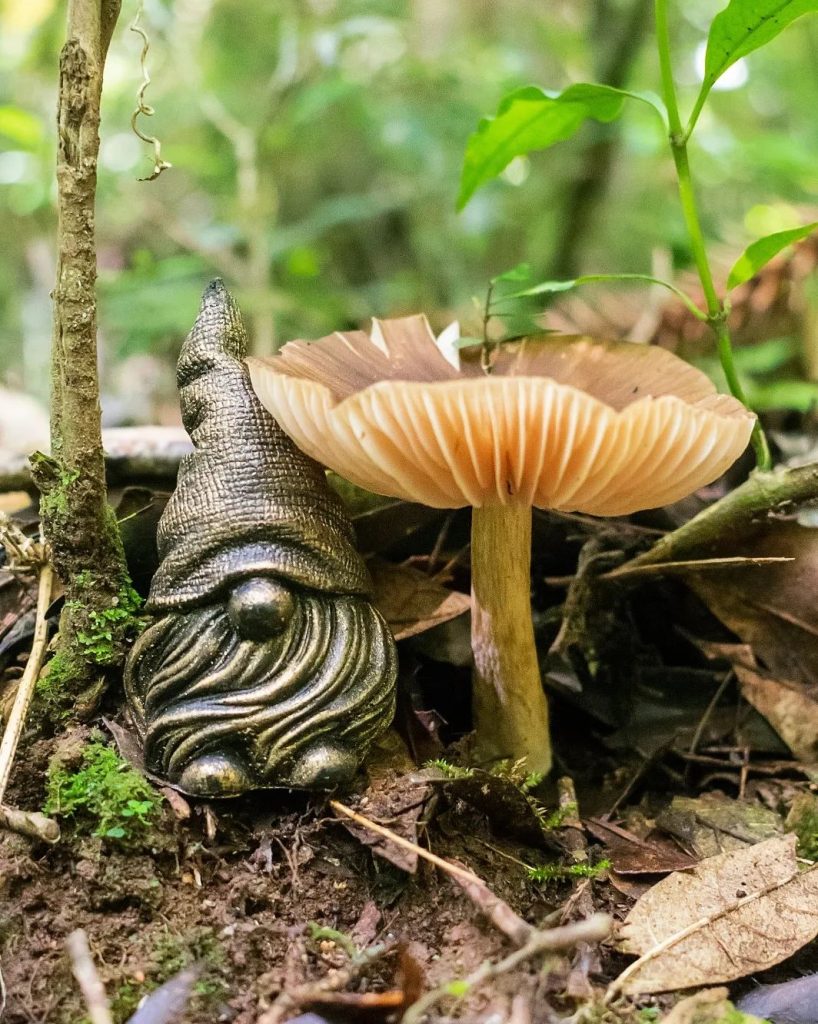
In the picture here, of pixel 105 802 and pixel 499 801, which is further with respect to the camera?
pixel 499 801

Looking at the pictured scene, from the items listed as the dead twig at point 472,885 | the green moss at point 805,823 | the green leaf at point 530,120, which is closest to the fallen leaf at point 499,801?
the dead twig at point 472,885

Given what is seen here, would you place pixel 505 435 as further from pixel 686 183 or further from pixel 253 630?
pixel 686 183

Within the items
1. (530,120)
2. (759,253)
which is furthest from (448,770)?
(530,120)

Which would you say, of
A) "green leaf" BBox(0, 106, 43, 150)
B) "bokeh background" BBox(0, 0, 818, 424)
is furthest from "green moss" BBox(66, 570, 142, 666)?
"green leaf" BBox(0, 106, 43, 150)

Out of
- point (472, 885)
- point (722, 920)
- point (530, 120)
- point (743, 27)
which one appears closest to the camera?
point (472, 885)

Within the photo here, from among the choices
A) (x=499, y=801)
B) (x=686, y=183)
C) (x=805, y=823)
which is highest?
(x=686, y=183)

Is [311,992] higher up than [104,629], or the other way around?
[104,629]
